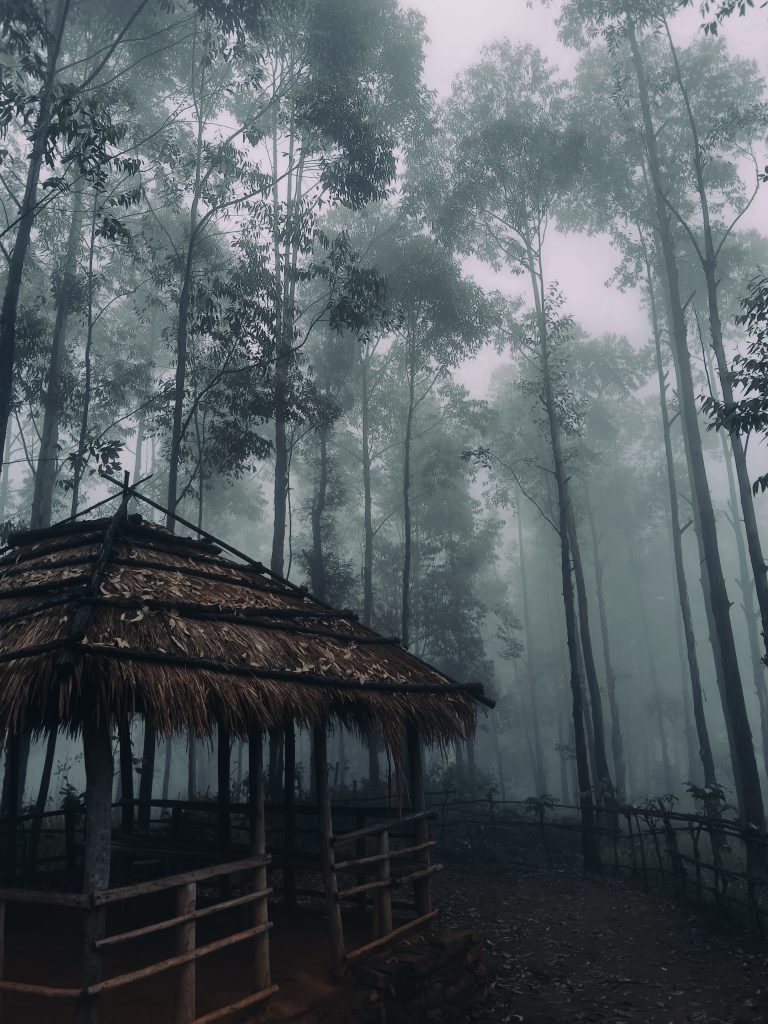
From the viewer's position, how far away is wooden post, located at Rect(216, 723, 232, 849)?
807 cm

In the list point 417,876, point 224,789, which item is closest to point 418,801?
point 417,876

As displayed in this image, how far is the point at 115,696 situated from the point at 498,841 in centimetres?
1470

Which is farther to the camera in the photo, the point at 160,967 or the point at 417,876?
the point at 417,876

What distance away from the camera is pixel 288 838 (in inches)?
330

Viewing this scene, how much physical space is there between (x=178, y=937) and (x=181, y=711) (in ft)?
4.93

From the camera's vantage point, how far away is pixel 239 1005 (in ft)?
16.4

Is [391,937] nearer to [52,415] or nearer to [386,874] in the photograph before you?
[386,874]

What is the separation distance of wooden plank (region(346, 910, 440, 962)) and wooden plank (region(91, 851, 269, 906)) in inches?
51.3

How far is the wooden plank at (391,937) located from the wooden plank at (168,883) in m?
1.30

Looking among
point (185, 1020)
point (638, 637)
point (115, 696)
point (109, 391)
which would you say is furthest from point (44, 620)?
point (638, 637)

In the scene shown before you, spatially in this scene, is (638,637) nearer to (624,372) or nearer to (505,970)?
(624,372)

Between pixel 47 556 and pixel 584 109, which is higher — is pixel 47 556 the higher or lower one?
the lower one

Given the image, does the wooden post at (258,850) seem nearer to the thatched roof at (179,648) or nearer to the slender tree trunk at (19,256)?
the thatched roof at (179,648)

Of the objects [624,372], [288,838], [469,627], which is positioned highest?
[624,372]
